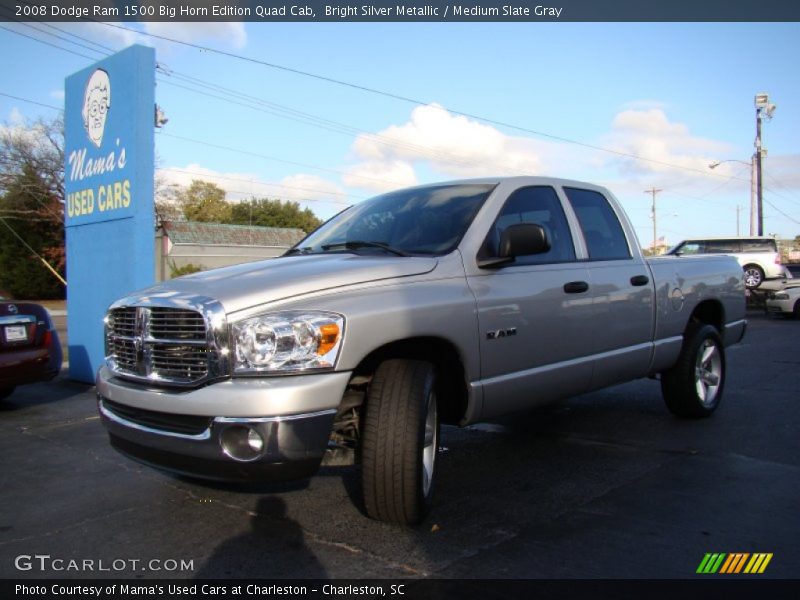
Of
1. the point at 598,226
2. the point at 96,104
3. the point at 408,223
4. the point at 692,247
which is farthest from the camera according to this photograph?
the point at 692,247

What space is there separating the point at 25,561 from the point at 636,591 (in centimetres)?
286

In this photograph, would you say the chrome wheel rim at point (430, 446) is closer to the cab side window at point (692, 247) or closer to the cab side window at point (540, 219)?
the cab side window at point (540, 219)

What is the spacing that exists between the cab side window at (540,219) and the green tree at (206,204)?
72033mm

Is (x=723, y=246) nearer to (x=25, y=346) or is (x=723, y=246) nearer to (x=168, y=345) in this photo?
(x=25, y=346)

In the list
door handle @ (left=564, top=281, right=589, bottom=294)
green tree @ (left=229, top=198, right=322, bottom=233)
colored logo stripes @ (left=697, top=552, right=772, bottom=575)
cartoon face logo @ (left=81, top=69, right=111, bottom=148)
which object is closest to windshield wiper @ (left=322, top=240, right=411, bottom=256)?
door handle @ (left=564, top=281, right=589, bottom=294)

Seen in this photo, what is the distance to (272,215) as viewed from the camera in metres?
71.9

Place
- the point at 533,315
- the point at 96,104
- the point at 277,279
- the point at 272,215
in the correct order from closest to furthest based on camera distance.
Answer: the point at 277,279, the point at 533,315, the point at 96,104, the point at 272,215

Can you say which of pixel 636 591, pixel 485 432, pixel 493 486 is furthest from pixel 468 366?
pixel 485 432

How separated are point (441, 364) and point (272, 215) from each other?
229ft

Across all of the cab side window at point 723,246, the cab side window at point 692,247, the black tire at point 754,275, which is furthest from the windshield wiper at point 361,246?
the black tire at point 754,275

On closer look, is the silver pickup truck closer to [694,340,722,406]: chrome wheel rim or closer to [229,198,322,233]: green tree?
[694,340,722,406]: chrome wheel rim

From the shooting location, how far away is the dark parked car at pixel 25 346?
6.85m

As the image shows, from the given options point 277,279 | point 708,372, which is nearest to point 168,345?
point 277,279

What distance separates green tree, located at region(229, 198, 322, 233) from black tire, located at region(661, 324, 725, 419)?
6547cm
